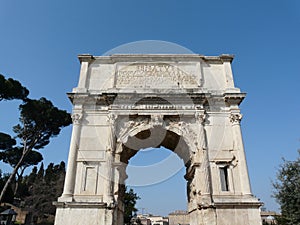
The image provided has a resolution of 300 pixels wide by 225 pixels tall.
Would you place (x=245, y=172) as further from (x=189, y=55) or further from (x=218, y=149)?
(x=189, y=55)

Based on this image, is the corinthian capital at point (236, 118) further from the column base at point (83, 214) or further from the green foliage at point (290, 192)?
the column base at point (83, 214)

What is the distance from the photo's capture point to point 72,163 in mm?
9469

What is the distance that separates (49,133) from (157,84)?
1127 cm

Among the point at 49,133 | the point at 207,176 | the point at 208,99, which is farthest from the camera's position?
the point at 49,133

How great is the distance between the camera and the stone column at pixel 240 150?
908 cm

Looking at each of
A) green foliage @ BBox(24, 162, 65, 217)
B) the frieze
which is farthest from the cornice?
green foliage @ BBox(24, 162, 65, 217)

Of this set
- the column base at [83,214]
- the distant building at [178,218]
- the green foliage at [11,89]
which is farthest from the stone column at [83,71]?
the distant building at [178,218]

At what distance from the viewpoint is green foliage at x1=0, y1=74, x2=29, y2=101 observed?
14961 millimetres

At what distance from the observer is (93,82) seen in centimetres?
1134

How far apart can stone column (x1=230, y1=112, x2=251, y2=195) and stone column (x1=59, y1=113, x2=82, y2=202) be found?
21.3 ft

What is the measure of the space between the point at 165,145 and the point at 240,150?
3.66 meters

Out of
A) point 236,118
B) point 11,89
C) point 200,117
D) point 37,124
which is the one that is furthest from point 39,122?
point 236,118

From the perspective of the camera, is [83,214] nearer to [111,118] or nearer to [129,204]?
[111,118]

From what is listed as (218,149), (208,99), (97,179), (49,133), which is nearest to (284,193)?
(218,149)
